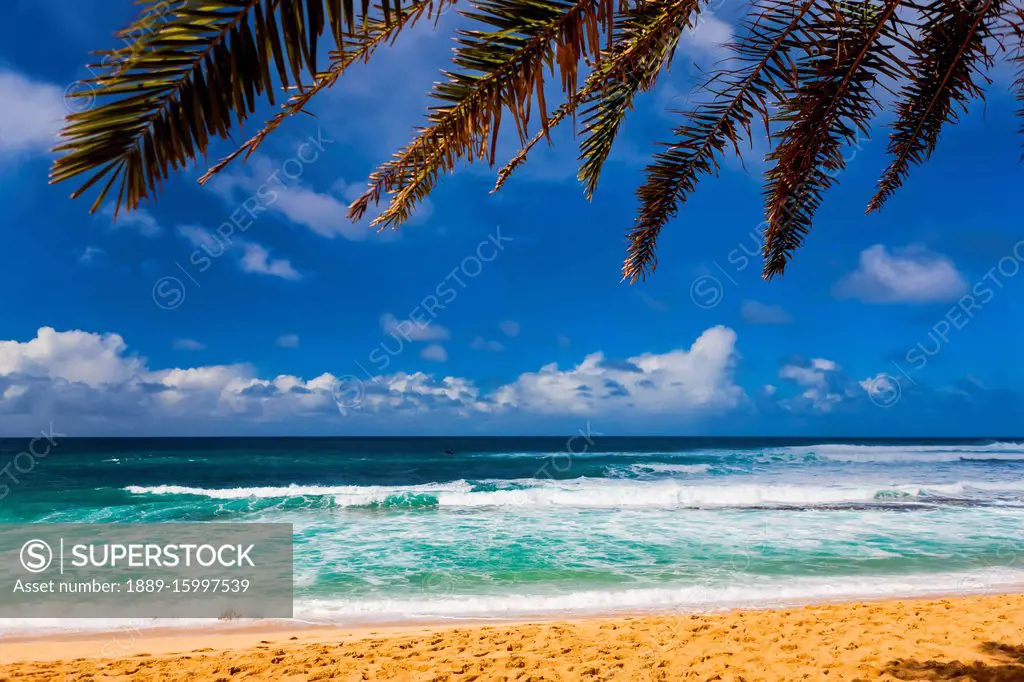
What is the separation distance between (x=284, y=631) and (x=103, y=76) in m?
7.21

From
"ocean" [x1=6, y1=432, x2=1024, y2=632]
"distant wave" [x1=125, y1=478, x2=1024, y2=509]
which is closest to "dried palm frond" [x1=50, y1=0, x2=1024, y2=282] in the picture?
"ocean" [x1=6, y1=432, x2=1024, y2=632]

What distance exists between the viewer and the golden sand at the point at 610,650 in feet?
17.3

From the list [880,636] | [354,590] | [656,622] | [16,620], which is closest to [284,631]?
[354,590]

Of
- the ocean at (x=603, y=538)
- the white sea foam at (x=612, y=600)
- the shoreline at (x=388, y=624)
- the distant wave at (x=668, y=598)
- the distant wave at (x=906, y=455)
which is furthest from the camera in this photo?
the distant wave at (x=906, y=455)

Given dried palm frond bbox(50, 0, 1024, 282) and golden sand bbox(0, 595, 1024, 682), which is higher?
dried palm frond bbox(50, 0, 1024, 282)

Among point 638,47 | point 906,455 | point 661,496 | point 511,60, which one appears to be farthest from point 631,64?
point 906,455

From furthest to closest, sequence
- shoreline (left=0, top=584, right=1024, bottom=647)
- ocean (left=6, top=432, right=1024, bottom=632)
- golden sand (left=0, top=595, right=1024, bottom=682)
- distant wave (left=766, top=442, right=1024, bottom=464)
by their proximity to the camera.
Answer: distant wave (left=766, top=442, right=1024, bottom=464), ocean (left=6, top=432, right=1024, bottom=632), shoreline (left=0, top=584, right=1024, bottom=647), golden sand (left=0, top=595, right=1024, bottom=682)

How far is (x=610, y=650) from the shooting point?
5.89 m

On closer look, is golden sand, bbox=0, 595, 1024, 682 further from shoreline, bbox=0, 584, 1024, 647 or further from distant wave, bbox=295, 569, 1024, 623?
distant wave, bbox=295, 569, 1024, 623

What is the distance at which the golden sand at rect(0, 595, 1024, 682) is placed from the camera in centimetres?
529

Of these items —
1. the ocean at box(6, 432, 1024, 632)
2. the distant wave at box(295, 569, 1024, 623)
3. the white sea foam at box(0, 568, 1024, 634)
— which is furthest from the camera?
the ocean at box(6, 432, 1024, 632)

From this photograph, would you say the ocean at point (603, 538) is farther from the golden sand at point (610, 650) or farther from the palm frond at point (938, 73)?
the palm frond at point (938, 73)

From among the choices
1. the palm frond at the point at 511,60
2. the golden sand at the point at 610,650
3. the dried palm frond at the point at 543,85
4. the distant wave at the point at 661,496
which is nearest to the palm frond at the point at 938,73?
the dried palm frond at the point at 543,85

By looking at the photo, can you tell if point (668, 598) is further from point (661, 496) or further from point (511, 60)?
point (661, 496)
